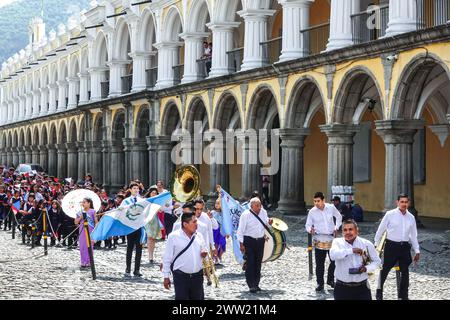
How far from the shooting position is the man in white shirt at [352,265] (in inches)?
361

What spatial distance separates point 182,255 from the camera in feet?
31.9

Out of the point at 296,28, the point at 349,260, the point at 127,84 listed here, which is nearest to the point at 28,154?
the point at 127,84

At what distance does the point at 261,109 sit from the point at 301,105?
275cm

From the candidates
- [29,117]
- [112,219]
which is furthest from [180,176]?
[29,117]

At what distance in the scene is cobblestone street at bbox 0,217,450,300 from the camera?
42.2ft

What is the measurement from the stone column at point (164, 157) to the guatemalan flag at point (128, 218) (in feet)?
64.9

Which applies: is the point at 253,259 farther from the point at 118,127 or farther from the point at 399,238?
the point at 118,127

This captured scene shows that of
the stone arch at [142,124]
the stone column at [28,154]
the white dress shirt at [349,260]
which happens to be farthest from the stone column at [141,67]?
the white dress shirt at [349,260]

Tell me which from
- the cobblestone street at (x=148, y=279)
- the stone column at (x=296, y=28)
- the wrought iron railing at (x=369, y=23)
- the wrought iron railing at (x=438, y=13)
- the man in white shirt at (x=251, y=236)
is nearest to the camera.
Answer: the cobblestone street at (x=148, y=279)

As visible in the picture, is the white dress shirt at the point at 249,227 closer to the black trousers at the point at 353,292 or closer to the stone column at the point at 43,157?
the black trousers at the point at 353,292

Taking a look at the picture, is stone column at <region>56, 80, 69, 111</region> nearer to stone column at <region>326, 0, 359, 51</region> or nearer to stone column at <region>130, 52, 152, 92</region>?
stone column at <region>130, 52, 152, 92</region>

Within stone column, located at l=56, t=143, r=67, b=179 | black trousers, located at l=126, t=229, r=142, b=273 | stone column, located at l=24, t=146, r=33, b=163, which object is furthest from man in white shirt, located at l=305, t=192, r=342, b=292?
stone column, located at l=24, t=146, r=33, b=163

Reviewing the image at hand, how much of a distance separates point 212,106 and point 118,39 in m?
12.4
